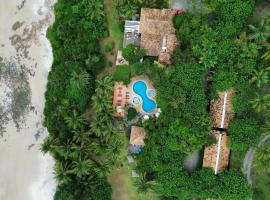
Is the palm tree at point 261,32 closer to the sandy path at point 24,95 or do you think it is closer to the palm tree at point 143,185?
the palm tree at point 143,185

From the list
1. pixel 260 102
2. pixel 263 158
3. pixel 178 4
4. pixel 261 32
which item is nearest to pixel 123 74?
pixel 178 4

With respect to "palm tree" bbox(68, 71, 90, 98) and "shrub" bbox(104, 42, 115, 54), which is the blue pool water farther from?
"palm tree" bbox(68, 71, 90, 98)

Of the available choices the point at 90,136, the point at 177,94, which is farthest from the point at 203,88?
the point at 90,136

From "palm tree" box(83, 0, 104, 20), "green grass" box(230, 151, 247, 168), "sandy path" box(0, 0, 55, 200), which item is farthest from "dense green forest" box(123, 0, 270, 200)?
"sandy path" box(0, 0, 55, 200)

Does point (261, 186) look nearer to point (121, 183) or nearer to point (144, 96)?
point (121, 183)

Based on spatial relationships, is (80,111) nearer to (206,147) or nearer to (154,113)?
(154,113)

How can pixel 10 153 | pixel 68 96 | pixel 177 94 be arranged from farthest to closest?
1. pixel 10 153
2. pixel 68 96
3. pixel 177 94
